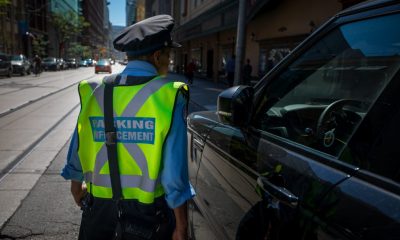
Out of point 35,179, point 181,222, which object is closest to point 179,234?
point 181,222

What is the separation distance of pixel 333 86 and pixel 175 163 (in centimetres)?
104

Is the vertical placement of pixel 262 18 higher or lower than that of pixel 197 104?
higher

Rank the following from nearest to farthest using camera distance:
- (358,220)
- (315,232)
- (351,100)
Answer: (358,220)
(315,232)
(351,100)

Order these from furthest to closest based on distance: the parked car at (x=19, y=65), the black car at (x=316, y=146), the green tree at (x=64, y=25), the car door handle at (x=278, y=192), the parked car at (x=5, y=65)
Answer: the green tree at (x=64, y=25), the parked car at (x=19, y=65), the parked car at (x=5, y=65), the car door handle at (x=278, y=192), the black car at (x=316, y=146)

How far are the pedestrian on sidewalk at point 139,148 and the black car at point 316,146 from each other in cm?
34

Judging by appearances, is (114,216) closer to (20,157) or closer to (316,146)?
(316,146)

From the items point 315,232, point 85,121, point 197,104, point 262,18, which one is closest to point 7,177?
point 85,121

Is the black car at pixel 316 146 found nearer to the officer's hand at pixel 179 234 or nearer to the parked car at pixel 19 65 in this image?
the officer's hand at pixel 179 234

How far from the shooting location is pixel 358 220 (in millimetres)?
1170

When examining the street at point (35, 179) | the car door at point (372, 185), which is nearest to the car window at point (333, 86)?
the car door at point (372, 185)

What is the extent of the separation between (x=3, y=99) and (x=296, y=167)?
15200mm

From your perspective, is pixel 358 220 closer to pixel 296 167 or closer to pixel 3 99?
pixel 296 167

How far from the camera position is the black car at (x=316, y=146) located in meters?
1.27

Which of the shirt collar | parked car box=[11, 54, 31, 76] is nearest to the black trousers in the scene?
A: the shirt collar
